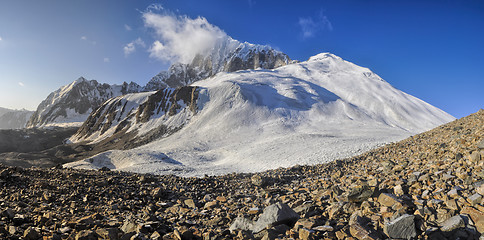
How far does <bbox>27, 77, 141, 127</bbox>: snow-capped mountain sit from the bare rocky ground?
17456cm

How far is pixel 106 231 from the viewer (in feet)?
18.5

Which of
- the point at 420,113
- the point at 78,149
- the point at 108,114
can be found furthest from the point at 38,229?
the point at 420,113

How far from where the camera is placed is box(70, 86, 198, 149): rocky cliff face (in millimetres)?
74213

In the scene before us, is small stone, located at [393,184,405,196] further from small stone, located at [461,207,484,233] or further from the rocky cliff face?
the rocky cliff face

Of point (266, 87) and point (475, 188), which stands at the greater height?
point (266, 87)

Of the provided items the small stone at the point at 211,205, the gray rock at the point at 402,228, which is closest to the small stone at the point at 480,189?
the gray rock at the point at 402,228

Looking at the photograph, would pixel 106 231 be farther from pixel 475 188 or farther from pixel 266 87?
pixel 266 87

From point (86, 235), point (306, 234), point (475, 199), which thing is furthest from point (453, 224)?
point (86, 235)

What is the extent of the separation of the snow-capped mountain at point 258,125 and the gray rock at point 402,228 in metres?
23.8

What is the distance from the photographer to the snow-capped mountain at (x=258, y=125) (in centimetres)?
3541

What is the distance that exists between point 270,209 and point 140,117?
89.0 meters

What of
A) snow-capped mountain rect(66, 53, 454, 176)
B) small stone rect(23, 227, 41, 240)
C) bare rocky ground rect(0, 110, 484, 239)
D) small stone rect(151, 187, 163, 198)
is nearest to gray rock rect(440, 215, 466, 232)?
bare rocky ground rect(0, 110, 484, 239)

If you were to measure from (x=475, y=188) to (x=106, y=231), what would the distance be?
9015 millimetres

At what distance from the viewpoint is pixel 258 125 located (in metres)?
64.3
